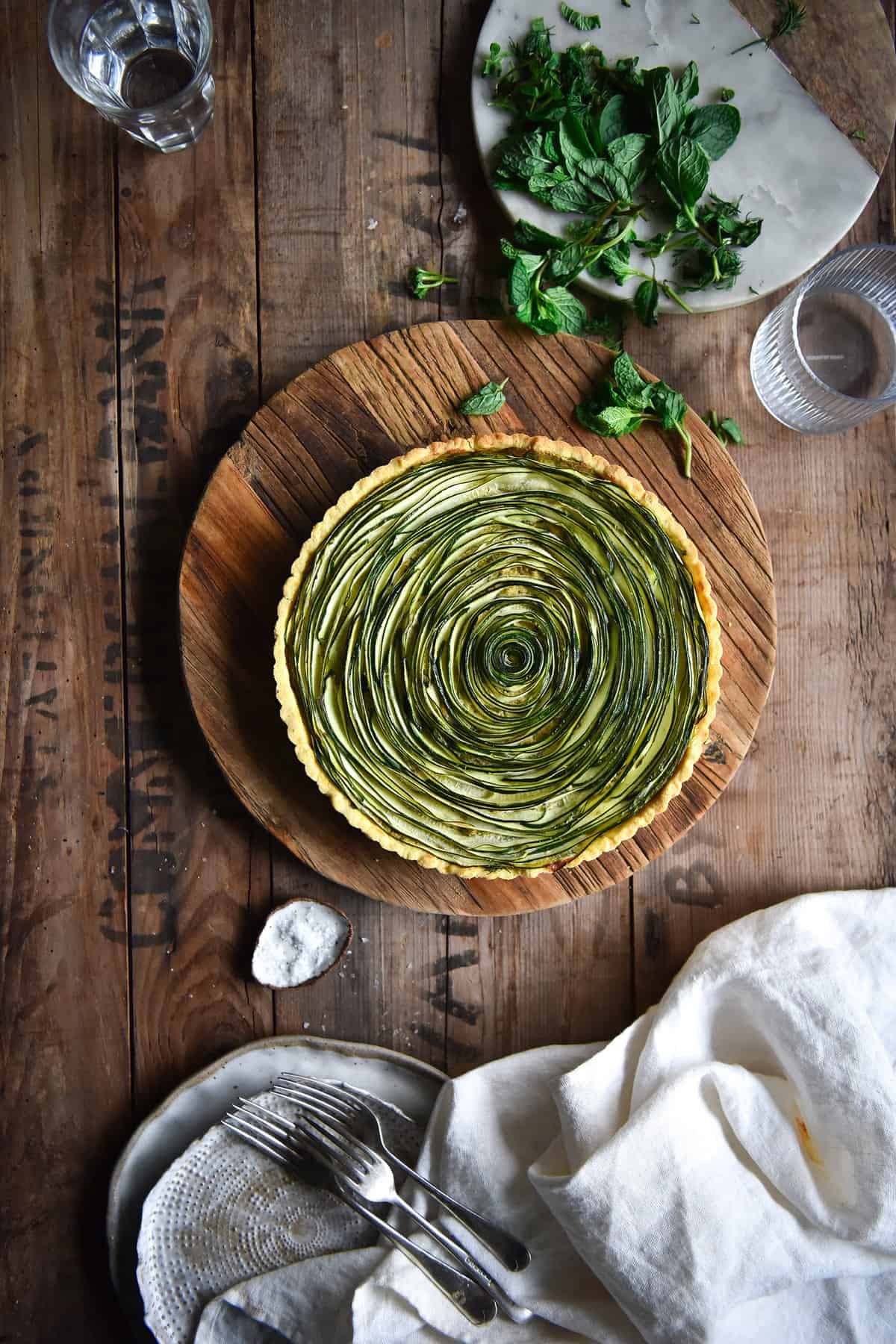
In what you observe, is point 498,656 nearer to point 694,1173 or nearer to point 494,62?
point 694,1173

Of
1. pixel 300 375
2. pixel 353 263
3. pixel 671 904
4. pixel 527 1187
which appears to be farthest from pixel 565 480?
pixel 527 1187

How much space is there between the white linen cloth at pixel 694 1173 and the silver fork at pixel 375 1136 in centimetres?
4

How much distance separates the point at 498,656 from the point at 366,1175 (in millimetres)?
991

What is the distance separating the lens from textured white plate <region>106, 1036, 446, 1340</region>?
1838mm

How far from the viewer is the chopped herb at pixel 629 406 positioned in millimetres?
1784

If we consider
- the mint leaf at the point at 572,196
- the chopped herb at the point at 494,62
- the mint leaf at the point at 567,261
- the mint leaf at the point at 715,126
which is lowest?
the mint leaf at the point at 567,261

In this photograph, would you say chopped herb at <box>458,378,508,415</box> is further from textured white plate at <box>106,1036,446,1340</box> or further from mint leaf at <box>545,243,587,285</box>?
textured white plate at <box>106,1036,446,1340</box>

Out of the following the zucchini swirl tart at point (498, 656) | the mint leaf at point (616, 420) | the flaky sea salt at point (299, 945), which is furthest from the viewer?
the flaky sea salt at point (299, 945)

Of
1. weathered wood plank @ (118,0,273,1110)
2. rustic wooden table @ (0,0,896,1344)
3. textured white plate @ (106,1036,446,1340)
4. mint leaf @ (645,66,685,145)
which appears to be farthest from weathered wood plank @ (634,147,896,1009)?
weathered wood plank @ (118,0,273,1110)

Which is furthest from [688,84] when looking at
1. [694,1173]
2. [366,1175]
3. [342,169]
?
[366,1175]

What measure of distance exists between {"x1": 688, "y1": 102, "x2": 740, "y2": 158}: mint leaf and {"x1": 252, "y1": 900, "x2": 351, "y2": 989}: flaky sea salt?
1665 mm

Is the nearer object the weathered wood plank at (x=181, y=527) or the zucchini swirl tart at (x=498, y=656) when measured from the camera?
the zucchini swirl tart at (x=498, y=656)

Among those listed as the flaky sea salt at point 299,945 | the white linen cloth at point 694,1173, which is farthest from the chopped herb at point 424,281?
the white linen cloth at point 694,1173

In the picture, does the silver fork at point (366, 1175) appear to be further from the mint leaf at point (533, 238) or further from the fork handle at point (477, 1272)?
the mint leaf at point (533, 238)
